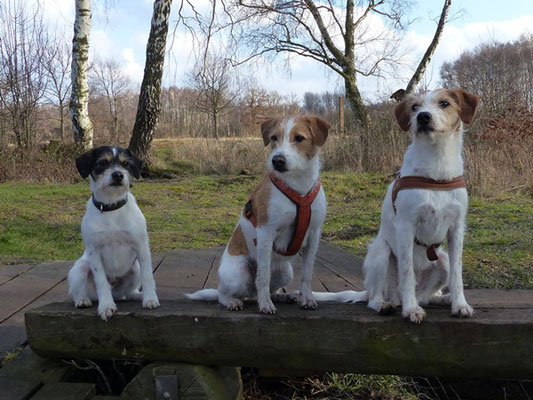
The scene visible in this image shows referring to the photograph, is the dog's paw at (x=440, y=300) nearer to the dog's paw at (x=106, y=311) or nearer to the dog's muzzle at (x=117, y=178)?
the dog's paw at (x=106, y=311)

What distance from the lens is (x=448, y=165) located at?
257cm

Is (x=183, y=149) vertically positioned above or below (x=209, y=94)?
below

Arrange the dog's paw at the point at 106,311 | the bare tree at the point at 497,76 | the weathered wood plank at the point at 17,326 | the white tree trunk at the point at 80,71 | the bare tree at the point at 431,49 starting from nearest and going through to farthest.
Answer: the dog's paw at the point at 106,311 → the weathered wood plank at the point at 17,326 → the white tree trunk at the point at 80,71 → the bare tree at the point at 497,76 → the bare tree at the point at 431,49

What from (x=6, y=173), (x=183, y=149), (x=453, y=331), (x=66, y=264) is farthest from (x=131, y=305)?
(x=183, y=149)

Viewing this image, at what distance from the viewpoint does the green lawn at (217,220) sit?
5344 millimetres

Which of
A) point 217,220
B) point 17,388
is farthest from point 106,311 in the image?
point 217,220

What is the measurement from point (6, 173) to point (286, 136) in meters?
12.0

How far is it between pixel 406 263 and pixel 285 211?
0.75 m

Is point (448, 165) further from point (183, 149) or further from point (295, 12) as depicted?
point (295, 12)

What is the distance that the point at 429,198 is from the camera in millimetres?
2494

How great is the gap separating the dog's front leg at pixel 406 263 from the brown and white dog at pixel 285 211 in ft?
1.64

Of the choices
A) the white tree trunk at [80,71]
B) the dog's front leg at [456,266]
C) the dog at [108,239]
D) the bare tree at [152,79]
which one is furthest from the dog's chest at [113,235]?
the white tree trunk at [80,71]

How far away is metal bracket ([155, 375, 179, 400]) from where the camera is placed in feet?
8.50

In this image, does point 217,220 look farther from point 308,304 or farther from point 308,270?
point 308,304
